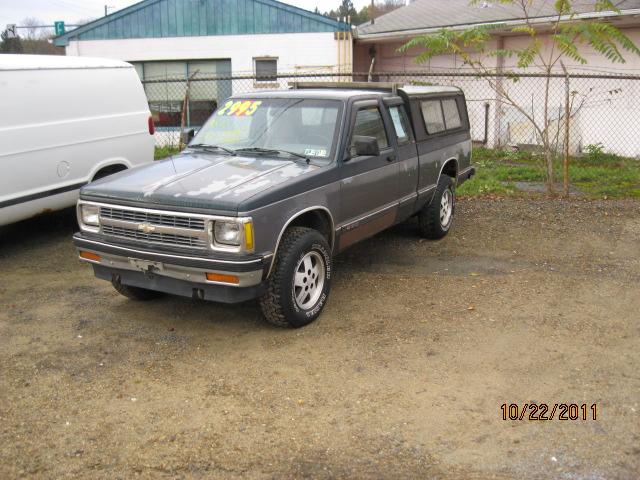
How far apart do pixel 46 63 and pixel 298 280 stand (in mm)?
4274

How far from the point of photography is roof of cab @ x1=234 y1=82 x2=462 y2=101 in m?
6.30

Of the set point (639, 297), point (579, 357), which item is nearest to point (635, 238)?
point (639, 297)

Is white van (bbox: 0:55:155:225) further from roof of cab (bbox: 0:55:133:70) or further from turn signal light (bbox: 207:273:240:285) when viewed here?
turn signal light (bbox: 207:273:240:285)

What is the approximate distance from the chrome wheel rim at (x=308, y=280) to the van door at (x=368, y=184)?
48 cm

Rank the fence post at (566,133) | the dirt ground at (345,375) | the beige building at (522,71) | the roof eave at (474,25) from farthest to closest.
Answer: the beige building at (522,71)
the roof eave at (474,25)
the fence post at (566,133)
the dirt ground at (345,375)

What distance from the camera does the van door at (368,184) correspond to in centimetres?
592

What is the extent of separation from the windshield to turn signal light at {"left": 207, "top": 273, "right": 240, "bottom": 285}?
1.51 meters

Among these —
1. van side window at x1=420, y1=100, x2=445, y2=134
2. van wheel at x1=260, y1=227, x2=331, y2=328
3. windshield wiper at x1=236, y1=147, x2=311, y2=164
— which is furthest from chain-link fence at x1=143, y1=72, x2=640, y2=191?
van wheel at x1=260, y1=227, x2=331, y2=328

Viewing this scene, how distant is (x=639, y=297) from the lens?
6027mm

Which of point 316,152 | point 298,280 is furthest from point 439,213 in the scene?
point 298,280

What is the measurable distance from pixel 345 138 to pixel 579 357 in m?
2.58

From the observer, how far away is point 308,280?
5.46m

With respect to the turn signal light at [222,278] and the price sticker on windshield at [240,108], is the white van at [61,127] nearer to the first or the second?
the price sticker on windshield at [240,108]
